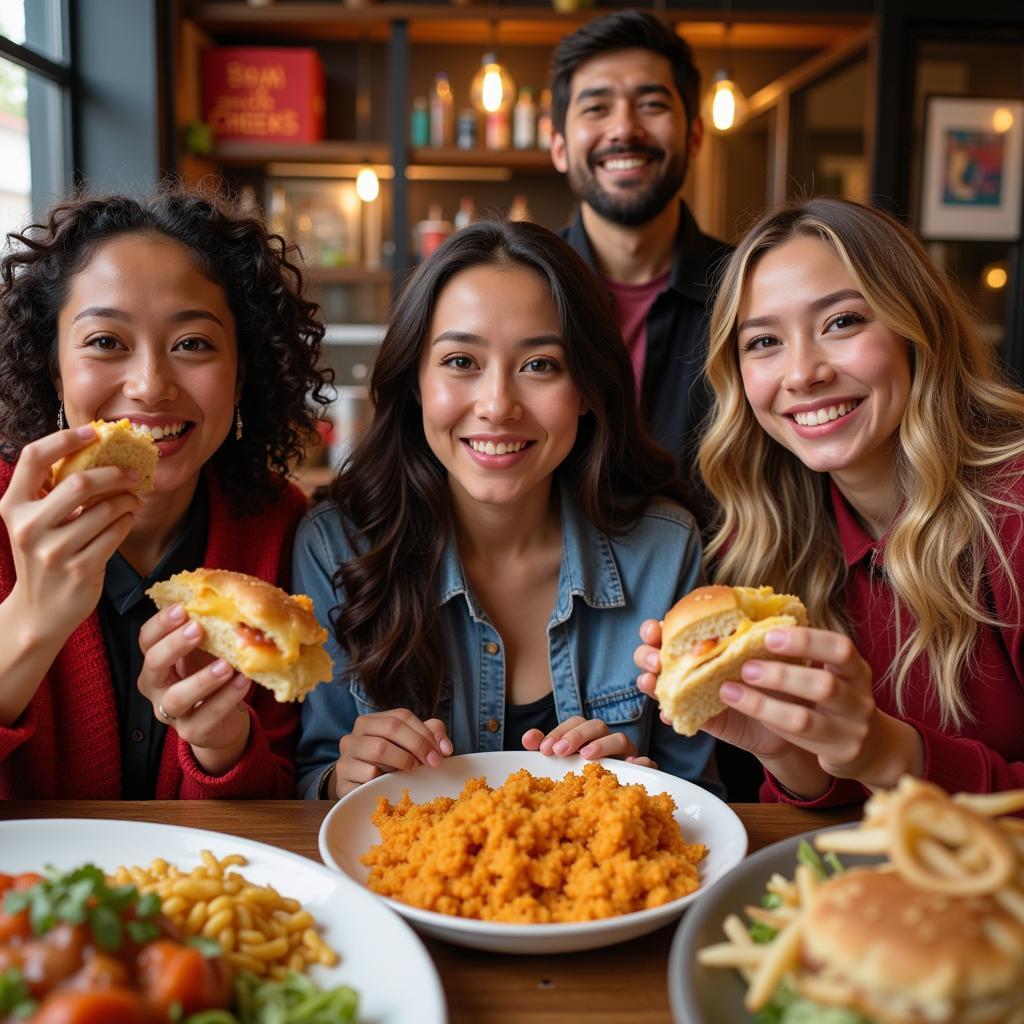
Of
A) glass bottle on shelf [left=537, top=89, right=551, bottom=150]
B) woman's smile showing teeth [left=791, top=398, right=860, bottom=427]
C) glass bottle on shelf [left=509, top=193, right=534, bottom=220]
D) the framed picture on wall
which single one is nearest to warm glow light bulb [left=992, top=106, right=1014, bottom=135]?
the framed picture on wall

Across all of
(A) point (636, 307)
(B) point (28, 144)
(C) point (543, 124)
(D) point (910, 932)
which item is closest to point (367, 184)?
(C) point (543, 124)

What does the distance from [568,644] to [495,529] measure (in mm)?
358

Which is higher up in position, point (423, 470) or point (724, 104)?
point (724, 104)

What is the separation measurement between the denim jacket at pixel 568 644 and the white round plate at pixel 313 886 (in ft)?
2.42

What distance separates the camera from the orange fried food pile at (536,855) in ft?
4.34

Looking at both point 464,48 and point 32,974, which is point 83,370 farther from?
point 464,48

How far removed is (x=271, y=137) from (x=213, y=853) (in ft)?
20.6

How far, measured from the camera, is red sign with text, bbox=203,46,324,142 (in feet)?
21.8

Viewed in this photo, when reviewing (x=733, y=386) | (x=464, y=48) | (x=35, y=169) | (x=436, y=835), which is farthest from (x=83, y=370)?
(x=464, y=48)

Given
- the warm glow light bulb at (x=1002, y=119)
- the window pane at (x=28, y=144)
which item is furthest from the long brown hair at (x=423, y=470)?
the warm glow light bulb at (x=1002, y=119)

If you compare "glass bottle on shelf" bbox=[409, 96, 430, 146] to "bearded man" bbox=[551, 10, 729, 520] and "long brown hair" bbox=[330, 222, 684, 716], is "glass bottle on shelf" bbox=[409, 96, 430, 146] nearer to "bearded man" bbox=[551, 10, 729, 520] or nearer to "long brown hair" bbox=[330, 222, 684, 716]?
"bearded man" bbox=[551, 10, 729, 520]

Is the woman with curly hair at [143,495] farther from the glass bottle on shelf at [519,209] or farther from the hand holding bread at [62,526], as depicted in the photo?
the glass bottle on shelf at [519,209]

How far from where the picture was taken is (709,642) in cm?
161

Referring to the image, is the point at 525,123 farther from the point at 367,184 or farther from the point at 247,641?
the point at 247,641
